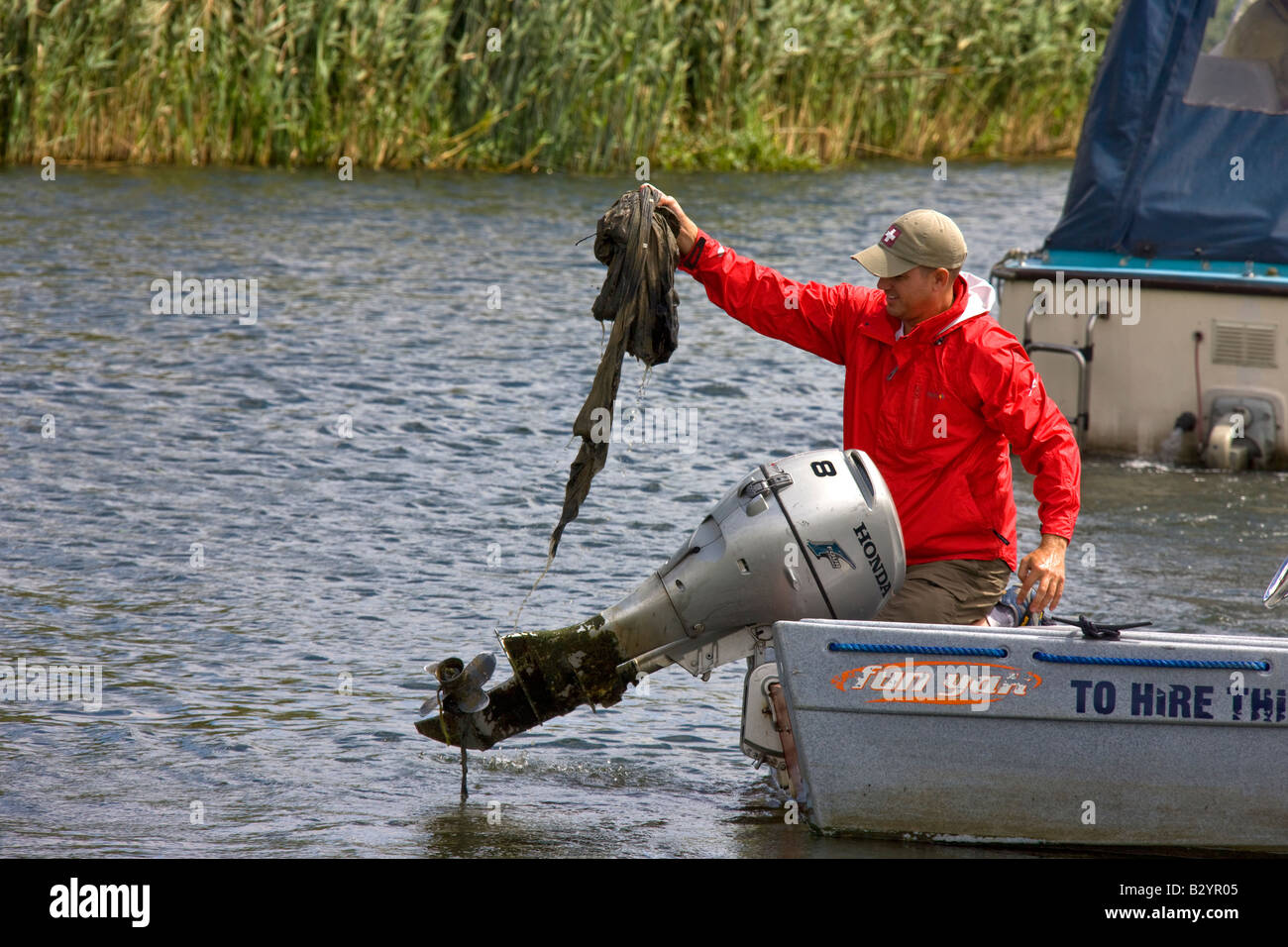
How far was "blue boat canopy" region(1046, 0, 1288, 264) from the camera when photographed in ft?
31.0

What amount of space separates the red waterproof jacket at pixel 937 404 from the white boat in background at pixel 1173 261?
4.49 meters

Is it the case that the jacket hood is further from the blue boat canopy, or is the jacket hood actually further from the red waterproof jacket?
the blue boat canopy

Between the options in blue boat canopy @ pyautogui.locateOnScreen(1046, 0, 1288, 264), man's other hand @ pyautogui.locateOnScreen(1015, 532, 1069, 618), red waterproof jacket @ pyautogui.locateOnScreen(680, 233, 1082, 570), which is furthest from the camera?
blue boat canopy @ pyautogui.locateOnScreen(1046, 0, 1288, 264)

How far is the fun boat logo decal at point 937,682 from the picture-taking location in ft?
15.6

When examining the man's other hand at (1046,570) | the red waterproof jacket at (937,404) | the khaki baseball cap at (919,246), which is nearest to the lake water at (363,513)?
the man's other hand at (1046,570)

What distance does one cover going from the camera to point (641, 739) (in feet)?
19.7

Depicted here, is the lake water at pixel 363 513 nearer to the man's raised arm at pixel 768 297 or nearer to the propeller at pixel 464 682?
the propeller at pixel 464 682

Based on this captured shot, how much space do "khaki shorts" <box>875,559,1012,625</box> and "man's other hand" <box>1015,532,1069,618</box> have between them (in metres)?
0.27

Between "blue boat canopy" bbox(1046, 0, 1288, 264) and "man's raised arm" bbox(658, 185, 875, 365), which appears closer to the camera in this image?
"man's raised arm" bbox(658, 185, 875, 365)

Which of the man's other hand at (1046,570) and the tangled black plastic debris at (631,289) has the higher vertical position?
the tangled black plastic debris at (631,289)

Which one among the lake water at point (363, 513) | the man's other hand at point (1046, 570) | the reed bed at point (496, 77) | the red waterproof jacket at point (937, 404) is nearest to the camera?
the man's other hand at point (1046, 570)

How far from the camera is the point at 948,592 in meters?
4.99

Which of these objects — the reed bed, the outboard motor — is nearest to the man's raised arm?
the outboard motor
